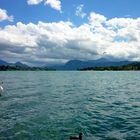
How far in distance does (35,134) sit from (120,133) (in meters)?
8.87

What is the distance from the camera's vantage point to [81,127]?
3028 centimetres

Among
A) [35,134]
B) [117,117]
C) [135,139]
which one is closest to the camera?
[135,139]

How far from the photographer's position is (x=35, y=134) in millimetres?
27484

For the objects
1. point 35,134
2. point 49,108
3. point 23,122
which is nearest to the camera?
point 35,134

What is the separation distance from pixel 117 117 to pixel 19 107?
16.8m

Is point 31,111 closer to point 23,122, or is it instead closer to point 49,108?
point 49,108

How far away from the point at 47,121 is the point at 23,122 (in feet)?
9.68

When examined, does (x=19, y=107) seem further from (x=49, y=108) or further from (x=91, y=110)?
(x=91, y=110)

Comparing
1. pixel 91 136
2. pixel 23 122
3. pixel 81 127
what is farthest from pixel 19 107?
pixel 91 136

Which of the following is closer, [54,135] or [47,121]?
[54,135]

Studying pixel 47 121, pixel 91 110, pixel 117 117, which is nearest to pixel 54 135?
pixel 47 121

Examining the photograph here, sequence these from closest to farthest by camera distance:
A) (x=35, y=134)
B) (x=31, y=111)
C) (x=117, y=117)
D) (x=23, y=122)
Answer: (x=35, y=134) → (x=23, y=122) → (x=117, y=117) → (x=31, y=111)

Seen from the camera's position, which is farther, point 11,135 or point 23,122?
point 23,122

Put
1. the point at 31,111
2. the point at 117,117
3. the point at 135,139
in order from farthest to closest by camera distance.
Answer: the point at 31,111 < the point at 117,117 < the point at 135,139
